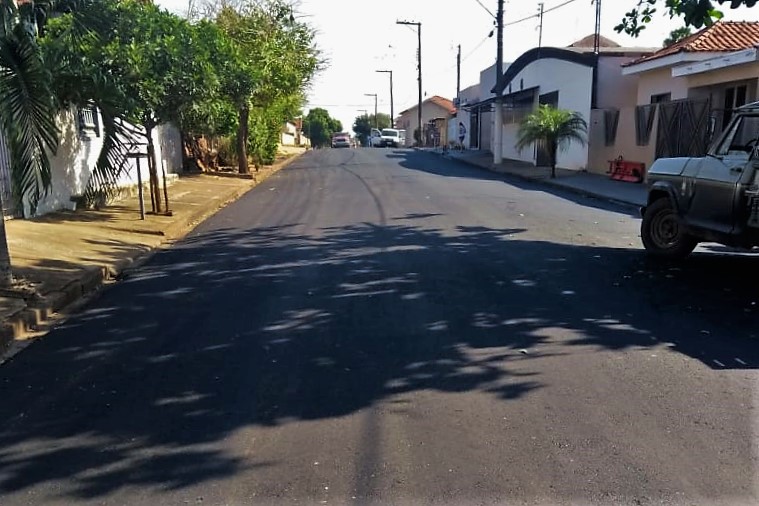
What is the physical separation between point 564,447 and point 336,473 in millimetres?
1254

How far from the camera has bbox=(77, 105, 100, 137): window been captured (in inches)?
526

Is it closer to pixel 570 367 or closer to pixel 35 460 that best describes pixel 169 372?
pixel 35 460

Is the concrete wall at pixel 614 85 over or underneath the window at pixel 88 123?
over

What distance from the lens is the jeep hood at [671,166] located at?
27.4 feet

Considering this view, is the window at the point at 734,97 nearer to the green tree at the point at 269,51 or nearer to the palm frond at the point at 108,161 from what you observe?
the green tree at the point at 269,51

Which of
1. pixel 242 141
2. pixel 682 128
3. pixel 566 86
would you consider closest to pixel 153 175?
pixel 242 141

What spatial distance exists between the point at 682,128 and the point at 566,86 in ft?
29.0

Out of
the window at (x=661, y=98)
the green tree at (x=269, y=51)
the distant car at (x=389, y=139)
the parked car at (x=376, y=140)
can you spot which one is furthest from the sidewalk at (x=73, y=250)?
the parked car at (x=376, y=140)

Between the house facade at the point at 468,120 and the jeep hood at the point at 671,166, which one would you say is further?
the house facade at the point at 468,120

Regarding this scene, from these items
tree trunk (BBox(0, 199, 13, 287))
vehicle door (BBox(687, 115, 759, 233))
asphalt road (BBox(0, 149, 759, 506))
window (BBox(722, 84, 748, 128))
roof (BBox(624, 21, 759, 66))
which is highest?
roof (BBox(624, 21, 759, 66))

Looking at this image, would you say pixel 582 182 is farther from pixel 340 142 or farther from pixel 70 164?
pixel 340 142

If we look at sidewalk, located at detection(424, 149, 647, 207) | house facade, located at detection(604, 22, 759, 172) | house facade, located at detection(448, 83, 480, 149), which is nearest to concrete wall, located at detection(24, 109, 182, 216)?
sidewalk, located at detection(424, 149, 647, 207)

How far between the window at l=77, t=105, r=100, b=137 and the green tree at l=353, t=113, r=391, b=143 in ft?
315

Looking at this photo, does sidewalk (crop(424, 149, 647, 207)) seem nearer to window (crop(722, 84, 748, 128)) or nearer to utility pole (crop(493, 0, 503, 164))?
utility pole (crop(493, 0, 503, 164))
